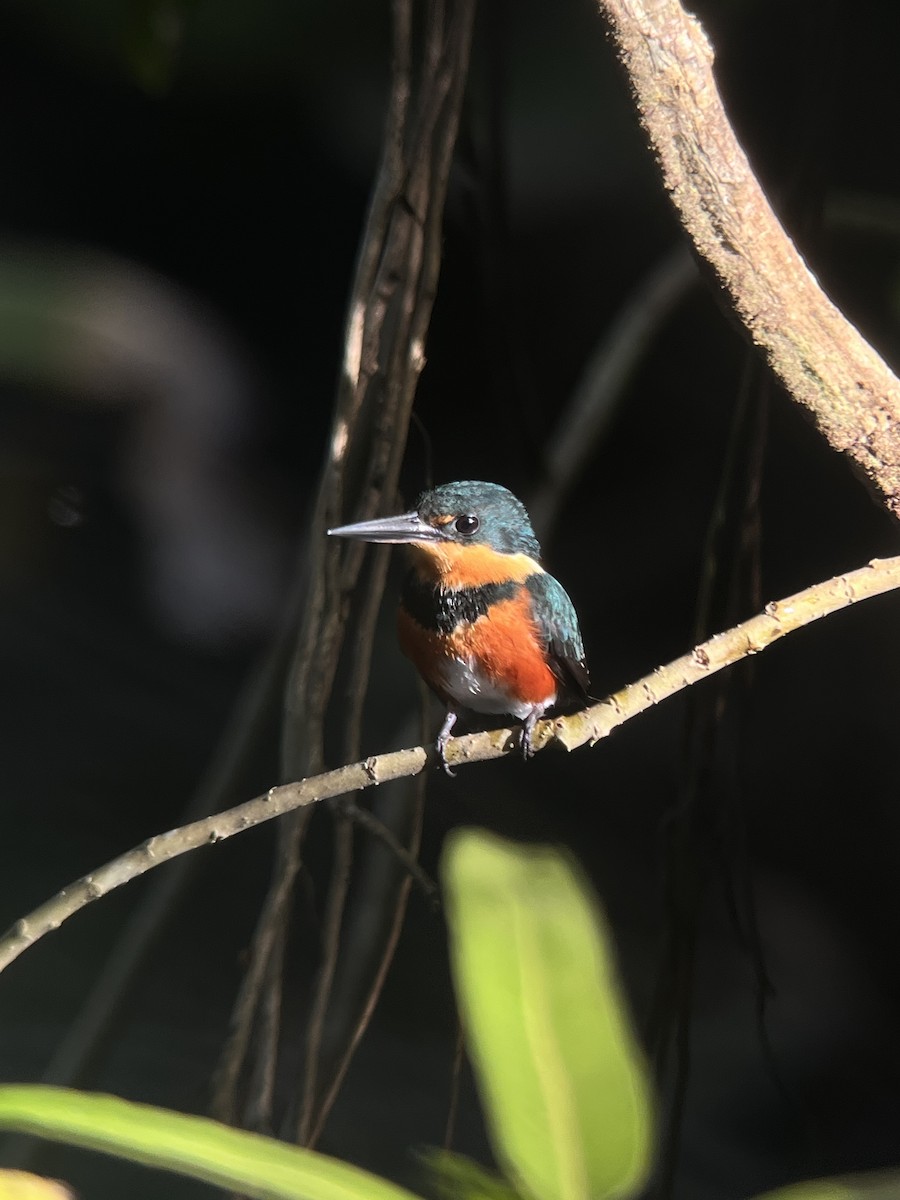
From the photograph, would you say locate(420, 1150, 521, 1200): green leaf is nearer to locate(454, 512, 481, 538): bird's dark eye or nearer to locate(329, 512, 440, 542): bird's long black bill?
locate(329, 512, 440, 542): bird's long black bill

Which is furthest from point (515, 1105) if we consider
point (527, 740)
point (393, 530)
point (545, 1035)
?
point (393, 530)

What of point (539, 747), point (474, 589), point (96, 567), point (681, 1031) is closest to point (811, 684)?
point (474, 589)

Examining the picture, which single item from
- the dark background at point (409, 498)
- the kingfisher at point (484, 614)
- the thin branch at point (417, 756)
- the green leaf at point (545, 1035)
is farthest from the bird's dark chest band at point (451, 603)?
the green leaf at point (545, 1035)

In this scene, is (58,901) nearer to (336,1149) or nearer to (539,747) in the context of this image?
(539,747)

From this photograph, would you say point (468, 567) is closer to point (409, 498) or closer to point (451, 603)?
point (451, 603)

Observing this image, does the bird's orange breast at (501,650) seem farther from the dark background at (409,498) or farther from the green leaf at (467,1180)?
the green leaf at (467,1180)

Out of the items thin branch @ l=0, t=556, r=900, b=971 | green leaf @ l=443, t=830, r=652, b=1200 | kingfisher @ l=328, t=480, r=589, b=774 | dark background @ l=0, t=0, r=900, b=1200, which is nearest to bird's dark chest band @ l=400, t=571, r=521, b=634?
kingfisher @ l=328, t=480, r=589, b=774
